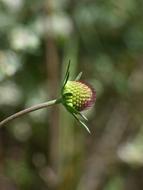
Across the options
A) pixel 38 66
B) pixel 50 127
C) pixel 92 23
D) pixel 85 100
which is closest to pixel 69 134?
pixel 50 127

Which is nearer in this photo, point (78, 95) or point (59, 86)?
point (78, 95)

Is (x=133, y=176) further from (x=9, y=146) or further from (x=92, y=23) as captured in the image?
(x=92, y=23)

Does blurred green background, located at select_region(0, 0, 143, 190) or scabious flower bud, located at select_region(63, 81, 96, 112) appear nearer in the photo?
scabious flower bud, located at select_region(63, 81, 96, 112)

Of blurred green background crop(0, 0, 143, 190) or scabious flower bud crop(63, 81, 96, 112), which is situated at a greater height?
scabious flower bud crop(63, 81, 96, 112)

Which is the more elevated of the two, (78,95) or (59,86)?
(78,95)

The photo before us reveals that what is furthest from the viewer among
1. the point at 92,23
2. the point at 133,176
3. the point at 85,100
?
the point at 133,176
